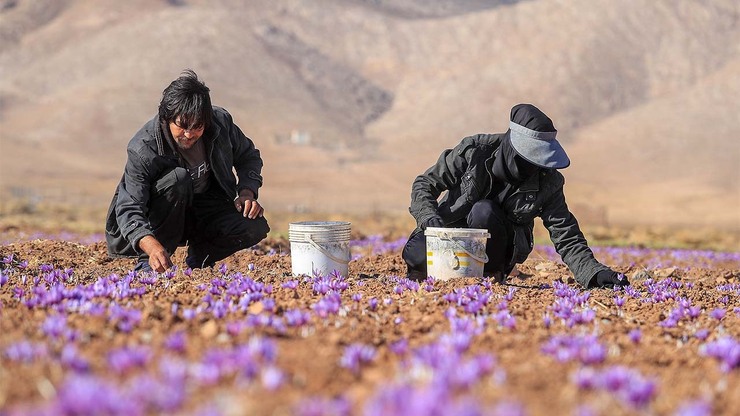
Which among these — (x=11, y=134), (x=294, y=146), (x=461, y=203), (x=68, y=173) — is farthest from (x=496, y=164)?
(x=11, y=134)

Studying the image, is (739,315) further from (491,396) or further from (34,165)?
(34,165)

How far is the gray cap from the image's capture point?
5.43 meters

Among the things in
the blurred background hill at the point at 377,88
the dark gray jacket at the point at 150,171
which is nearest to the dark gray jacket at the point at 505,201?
the dark gray jacket at the point at 150,171

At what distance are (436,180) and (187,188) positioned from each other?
69.3 inches

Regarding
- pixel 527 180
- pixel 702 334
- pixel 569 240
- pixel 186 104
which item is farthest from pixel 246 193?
pixel 702 334

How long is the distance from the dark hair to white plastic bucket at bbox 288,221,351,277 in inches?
37.5

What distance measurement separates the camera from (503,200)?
6.02 m

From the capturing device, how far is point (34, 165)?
177 ft

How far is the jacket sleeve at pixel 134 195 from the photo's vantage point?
552cm

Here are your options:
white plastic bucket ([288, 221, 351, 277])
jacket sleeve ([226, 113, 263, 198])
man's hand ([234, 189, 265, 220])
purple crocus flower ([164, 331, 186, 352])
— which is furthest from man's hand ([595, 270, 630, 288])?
purple crocus flower ([164, 331, 186, 352])

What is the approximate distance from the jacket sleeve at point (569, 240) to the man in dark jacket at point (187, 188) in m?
2.09

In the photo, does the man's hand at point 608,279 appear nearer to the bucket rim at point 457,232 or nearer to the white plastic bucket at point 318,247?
the bucket rim at point 457,232

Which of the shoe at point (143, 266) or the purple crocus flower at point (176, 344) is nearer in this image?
the purple crocus flower at point (176, 344)

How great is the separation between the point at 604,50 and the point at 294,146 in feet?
111
